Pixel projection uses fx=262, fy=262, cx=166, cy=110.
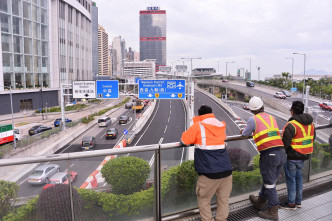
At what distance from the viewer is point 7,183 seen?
2.63 metres

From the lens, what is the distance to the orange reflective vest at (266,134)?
364 cm

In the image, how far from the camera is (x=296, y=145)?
13.0 feet

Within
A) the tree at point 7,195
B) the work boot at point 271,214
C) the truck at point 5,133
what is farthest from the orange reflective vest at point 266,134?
the truck at point 5,133

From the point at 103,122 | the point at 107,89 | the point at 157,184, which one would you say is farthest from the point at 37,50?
the point at 157,184

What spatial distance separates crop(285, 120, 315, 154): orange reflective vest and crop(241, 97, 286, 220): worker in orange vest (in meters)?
0.39

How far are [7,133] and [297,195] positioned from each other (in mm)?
28873

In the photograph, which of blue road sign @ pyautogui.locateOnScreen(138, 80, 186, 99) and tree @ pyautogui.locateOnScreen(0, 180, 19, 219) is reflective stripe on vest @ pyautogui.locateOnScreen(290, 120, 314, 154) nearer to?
tree @ pyautogui.locateOnScreen(0, 180, 19, 219)

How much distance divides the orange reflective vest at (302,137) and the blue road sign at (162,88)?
20206 millimetres

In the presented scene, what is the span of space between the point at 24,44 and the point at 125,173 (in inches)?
2092

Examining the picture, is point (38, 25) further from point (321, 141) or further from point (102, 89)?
point (321, 141)

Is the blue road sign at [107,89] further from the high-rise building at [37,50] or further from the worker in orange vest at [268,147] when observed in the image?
the high-rise building at [37,50]

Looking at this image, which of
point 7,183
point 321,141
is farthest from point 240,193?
point 7,183

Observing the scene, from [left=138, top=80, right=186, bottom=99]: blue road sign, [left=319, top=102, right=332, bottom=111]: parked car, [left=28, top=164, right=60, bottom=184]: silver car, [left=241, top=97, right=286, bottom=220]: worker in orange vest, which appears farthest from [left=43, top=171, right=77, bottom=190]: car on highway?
[left=319, top=102, right=332, bottom=111]: parked car

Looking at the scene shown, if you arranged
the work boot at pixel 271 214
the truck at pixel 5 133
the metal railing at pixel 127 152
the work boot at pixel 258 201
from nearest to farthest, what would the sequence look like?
the metal railing at pixel 127 152 < the work boot at pixel 271 214 < the work boot at pixel 258 201 < the truck at pixel 5 133
